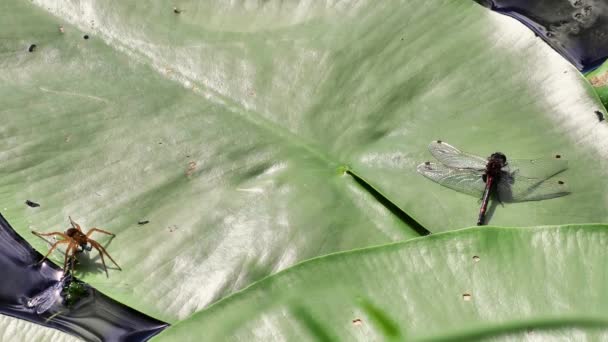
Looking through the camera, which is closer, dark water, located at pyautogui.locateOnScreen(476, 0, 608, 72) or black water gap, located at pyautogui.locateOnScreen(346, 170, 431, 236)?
black water gap, located at pyautogui.locateOnScreen(346, 170, 431, 236)

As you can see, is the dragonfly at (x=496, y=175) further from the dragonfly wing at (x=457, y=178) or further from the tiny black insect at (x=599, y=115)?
the tiny black insect at (x=599, y=115)

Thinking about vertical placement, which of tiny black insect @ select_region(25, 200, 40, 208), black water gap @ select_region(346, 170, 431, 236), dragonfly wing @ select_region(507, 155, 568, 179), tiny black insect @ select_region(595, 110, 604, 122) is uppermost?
tiny black insect @ select_region(595, 110, 604, 122)

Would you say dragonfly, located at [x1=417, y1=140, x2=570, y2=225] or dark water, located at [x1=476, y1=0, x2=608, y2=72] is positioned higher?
dark water, located at [x1=476, y1=0, x2=608, y2=72]

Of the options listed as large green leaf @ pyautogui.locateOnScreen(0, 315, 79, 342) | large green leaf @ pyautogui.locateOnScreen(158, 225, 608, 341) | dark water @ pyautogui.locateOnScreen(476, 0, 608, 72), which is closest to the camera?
large green leaf @ pyautogui.locateOnScreen(158, 225, 608, 341)

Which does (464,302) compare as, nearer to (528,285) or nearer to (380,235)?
(528,285)

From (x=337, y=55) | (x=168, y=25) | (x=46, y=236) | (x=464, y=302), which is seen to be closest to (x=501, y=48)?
(x=337, y=55)

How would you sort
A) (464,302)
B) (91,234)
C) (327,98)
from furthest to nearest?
1. (327,98)
2. (91,234)
3. (464,302)

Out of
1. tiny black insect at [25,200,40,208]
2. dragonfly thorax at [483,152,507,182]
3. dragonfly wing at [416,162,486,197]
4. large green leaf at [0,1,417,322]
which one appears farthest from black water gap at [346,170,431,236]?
tiny black insect at [25,200,40,208]

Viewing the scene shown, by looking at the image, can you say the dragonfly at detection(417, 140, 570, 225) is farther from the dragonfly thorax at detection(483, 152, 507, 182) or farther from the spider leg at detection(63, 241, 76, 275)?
the spider leg at detection(63, 241, 76, 275)
